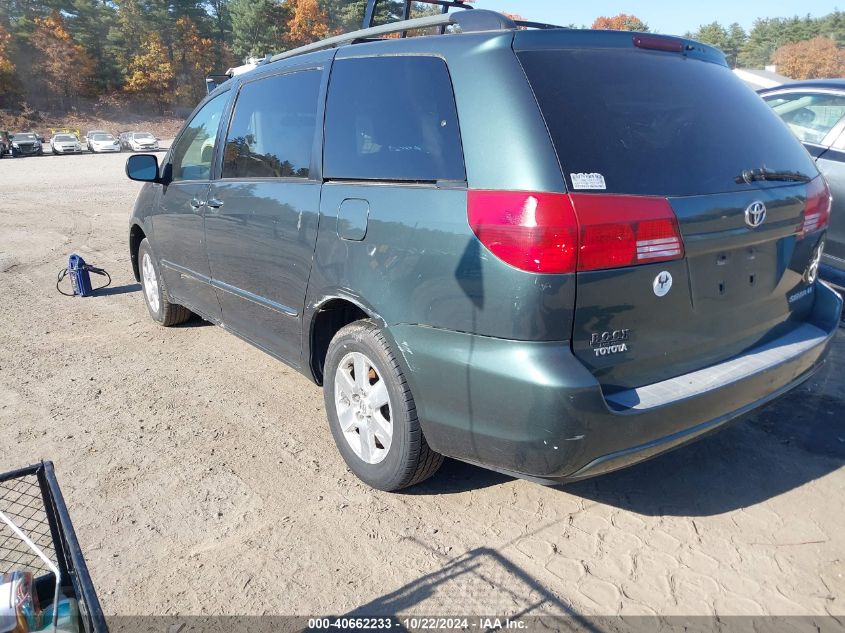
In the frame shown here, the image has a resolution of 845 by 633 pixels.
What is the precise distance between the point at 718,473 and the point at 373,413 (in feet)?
5.64

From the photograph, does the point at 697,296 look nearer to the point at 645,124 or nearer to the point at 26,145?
the point at 645,124

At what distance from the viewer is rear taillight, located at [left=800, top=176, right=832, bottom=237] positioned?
2961 millimetres

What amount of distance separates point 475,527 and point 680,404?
102 cm

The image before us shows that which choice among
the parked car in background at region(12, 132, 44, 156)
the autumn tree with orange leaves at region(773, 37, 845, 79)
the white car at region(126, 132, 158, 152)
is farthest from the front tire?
the autumn tree with orange leaves at region(773, 37, 845, 79)

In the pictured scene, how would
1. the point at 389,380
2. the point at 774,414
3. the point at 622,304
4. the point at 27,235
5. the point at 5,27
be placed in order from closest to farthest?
the point at 622,304, the point at 389,380, the point at 774,414, the point at 27,235, the point at 5,27

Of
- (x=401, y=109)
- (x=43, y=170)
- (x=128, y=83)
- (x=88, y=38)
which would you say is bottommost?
(x=43, y=170)

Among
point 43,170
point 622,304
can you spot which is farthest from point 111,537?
point 43,170

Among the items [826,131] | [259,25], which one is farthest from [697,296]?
[259,25]

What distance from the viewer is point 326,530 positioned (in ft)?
9.32

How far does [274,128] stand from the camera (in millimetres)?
3775

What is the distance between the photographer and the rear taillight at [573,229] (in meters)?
2.23

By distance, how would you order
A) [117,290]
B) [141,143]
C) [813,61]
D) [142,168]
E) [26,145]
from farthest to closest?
[813,61] < [141,143] < [26,145] < [117,290] < [142,168]

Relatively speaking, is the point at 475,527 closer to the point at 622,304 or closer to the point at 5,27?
the point at 622,304

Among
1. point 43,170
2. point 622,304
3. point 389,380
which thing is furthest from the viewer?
point 43,170
